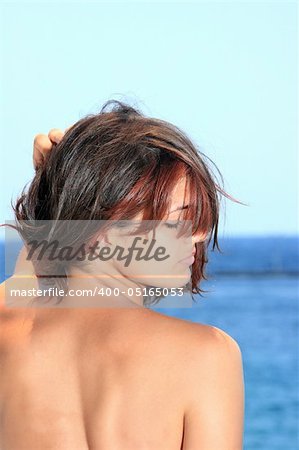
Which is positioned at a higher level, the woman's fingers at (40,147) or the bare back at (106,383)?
the woman's fingers at (40,147)

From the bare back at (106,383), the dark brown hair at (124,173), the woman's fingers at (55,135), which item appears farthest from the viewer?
the woman's fingers at (55,135)

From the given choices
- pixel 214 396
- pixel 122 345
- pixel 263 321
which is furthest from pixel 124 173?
pixel 263 321

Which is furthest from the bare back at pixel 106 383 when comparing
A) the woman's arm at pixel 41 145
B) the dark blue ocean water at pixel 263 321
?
the dark blue ocean water at pixel 263 321

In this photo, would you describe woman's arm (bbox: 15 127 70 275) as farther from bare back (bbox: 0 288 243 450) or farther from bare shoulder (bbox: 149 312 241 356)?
bare shoulder (bbox: 149 312 241 356)

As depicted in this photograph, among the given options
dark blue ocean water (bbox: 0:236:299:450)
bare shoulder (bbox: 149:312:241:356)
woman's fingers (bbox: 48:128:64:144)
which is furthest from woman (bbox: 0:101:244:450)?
dark blue ocean water (bbox: 0:236:299:450)

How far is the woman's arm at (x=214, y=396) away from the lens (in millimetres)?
1575

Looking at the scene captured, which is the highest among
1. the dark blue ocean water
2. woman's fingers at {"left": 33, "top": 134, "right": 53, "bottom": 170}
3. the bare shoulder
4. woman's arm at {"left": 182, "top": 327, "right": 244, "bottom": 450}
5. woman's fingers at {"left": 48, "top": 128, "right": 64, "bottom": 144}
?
woman's fingers at {"left": 48, "top": 128, "right": 64, "bottom": 144}

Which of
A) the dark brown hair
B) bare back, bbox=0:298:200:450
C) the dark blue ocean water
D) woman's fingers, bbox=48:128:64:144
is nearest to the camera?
bare back, bbox=0:298:200:450

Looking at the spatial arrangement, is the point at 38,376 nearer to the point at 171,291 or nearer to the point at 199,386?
the point at 199,386

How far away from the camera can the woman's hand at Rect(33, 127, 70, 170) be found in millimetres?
1941

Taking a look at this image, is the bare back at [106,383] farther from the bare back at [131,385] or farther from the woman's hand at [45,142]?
the woman's hand at [45,142]

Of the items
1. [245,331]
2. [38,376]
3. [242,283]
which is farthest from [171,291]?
[242,283]

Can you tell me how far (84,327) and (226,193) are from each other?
41 centimetres

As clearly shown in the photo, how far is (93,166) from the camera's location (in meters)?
1.71
